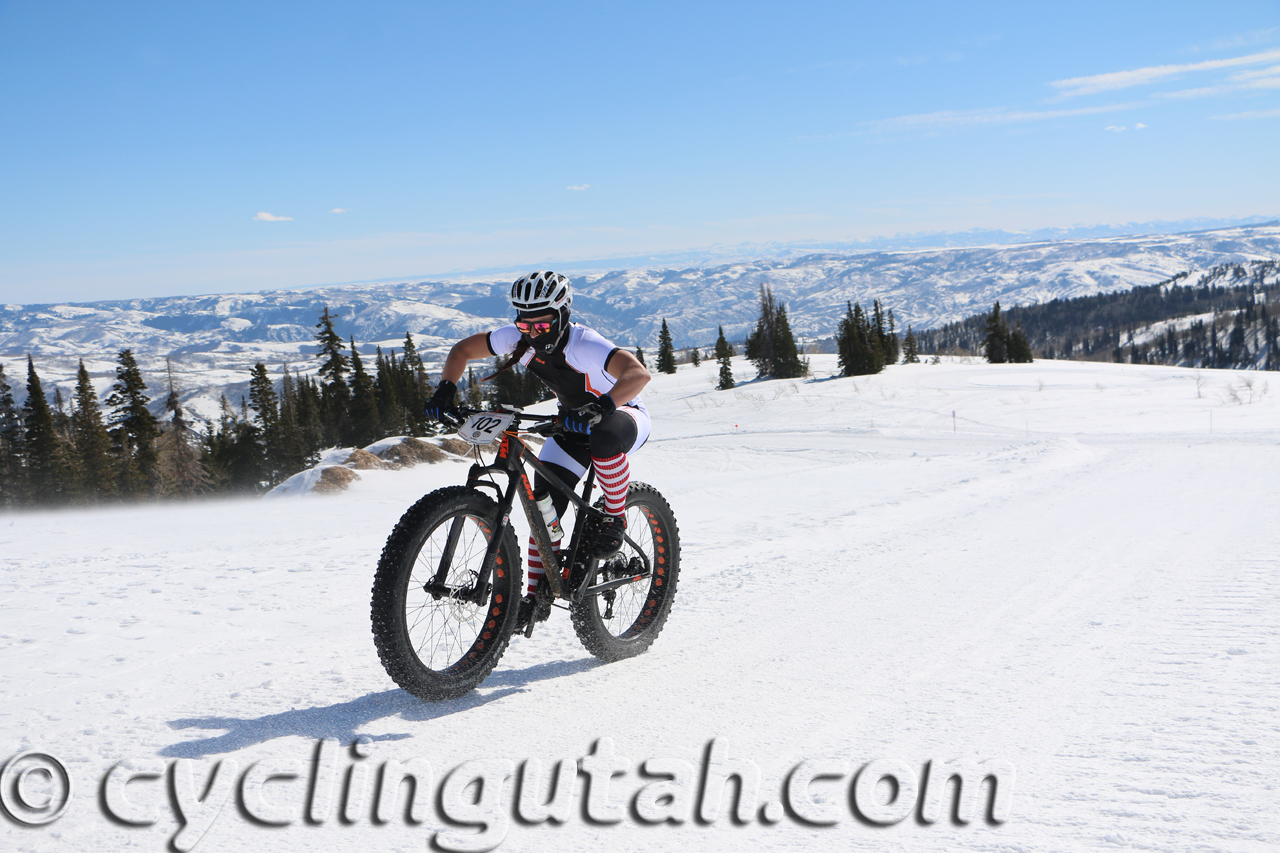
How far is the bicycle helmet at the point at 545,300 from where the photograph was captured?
442cm

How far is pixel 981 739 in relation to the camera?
322cm

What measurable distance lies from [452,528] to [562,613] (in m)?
2.12

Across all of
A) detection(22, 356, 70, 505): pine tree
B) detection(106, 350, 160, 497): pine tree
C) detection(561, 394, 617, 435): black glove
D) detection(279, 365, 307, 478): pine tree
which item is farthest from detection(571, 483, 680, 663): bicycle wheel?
detection(22, 356, 70, 505): pine tree

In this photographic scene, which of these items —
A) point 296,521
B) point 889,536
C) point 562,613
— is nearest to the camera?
point 562,613

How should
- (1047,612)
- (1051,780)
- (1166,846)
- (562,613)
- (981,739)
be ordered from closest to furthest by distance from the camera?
1. (1166,846)
2. (1051,780)
3. (981,739)
4. (1047,612)
5. (562,613)

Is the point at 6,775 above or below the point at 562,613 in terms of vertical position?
above

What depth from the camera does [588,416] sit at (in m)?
4.10

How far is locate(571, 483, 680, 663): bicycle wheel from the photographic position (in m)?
4.78

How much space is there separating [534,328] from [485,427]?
0.83 metres

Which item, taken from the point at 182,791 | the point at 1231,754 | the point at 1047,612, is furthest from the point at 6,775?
the point at 1047,612

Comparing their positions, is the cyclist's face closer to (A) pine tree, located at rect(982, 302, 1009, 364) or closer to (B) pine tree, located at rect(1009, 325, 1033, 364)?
(A) pine tree, located at rect(982, 302, 1009, 364)

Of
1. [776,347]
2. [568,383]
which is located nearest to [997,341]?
[776,347]

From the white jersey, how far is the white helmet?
186mm

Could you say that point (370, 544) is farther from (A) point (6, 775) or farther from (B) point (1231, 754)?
(B) point (1231, 754)
